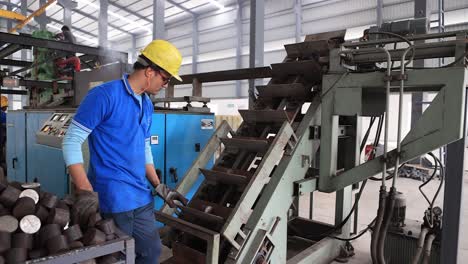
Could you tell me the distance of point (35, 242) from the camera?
126 cm

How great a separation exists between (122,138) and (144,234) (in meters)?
0.63

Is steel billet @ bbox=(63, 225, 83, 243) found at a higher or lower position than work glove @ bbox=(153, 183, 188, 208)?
higher

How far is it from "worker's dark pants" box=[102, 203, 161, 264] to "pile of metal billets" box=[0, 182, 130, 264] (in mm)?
616

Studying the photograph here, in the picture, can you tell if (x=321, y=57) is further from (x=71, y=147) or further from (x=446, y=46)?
(x=71, y=147)

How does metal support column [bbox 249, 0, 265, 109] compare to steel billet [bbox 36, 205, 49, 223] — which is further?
metal support column [bbox 249, 0, 265, 109]

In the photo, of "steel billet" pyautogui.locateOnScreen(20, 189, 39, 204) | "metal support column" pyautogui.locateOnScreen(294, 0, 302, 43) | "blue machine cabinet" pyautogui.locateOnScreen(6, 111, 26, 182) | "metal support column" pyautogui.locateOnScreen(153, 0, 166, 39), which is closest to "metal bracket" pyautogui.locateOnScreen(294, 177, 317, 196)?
"steel billet" pyautogui.locateOnScreen(20, 189, 39, 204)

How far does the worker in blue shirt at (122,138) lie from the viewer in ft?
5.89

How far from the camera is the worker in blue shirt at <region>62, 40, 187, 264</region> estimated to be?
70.7 inches

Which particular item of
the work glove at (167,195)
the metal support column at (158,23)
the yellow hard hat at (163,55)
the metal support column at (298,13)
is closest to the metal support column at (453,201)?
the work glove at (167,195)

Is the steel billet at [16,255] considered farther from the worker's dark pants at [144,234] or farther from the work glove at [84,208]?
the worker's dark pants at [144,234]

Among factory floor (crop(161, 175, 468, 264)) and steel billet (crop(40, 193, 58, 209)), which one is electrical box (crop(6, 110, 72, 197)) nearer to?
factory floor (crop(161, 175, 468, 264))

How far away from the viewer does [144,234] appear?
2.08 meters

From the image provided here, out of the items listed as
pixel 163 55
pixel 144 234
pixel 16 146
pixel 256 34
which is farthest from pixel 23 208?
pixel 16 146

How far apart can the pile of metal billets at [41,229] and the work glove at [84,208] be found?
0.01 m
